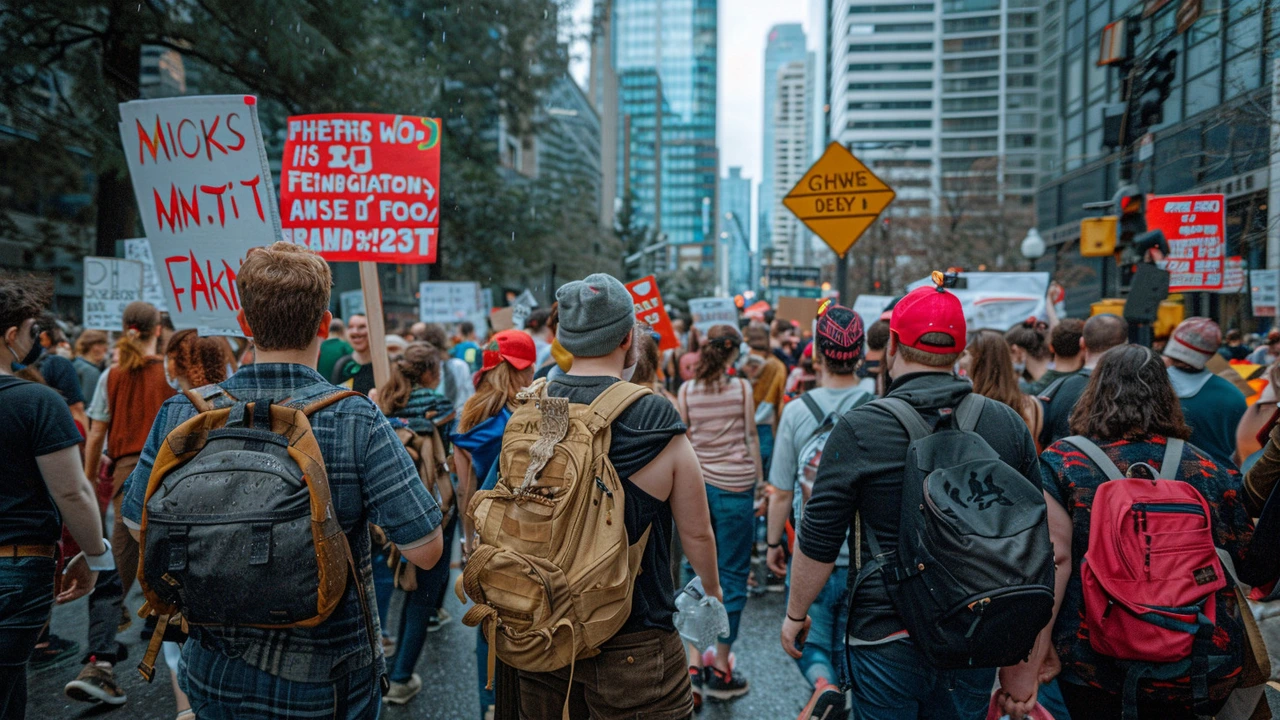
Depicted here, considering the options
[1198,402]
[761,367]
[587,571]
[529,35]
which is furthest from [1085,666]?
[529,35]

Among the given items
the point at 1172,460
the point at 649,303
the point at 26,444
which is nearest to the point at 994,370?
the point at 1172,460

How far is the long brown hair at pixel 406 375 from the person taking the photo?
4578mm

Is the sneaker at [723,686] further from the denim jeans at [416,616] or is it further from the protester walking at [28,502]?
the protester walking at [28,502]

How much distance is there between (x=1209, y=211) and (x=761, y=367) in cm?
589

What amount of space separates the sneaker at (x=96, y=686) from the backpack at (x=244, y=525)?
2897mm

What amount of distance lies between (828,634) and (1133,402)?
4.88 ft

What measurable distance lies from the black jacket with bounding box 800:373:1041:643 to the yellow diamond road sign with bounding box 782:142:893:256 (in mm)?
5167

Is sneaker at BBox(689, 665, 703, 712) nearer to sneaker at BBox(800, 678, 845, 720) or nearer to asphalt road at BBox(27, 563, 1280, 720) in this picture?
asphalt road at BBox(27, 563, 1280, 720)

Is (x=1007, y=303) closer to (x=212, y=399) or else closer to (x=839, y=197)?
(x=839, y=197)

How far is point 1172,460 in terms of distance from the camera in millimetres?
2674

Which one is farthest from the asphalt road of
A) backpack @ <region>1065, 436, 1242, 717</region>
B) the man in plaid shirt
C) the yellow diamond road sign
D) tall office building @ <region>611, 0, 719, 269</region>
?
tall office building @ <region>611, 0, 719, 269</region>

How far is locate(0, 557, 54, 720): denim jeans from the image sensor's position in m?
2.88

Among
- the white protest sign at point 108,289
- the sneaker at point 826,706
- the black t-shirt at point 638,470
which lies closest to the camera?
the black t-shirt at point 638,470

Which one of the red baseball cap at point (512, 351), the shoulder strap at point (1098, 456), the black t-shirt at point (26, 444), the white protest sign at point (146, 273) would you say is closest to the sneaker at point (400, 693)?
the red baseball cap at point (512, 351)
